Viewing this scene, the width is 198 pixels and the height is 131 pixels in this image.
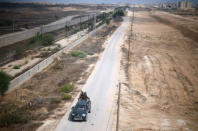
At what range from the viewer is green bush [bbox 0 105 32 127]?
66.4 ft

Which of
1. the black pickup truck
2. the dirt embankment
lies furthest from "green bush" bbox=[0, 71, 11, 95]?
the black pickup truck

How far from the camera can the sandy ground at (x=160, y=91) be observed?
21.2m

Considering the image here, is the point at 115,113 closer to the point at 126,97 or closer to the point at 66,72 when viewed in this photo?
the point at 126,97

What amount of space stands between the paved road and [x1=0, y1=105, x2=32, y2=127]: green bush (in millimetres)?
2887

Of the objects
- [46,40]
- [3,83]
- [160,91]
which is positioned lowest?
[160,91]

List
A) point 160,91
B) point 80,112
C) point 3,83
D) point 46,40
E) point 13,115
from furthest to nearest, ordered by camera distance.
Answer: point 46,40 → point 160,91 → point 3,83 → point 13,115 → point 80,112

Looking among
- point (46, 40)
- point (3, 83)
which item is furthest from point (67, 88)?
point (46, 40)

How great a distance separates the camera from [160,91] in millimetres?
29547

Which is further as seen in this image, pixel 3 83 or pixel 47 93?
pixel 47 93

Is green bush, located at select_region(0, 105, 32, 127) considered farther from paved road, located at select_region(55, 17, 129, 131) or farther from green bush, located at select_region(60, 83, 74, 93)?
green bush, located at select_region(60, 83, 74, 93)

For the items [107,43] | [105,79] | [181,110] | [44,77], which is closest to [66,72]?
[44,77]

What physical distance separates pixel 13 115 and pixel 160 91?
1563cm

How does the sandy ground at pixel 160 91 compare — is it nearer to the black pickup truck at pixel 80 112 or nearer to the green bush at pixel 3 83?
the black pickup truck at pixel 80 112

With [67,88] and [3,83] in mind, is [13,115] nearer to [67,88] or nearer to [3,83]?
[3,83]
